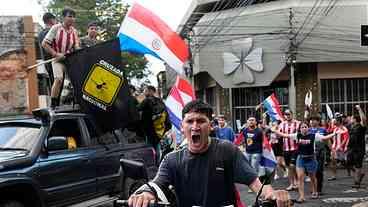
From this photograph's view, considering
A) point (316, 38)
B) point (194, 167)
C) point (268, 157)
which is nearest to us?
point (194, 167)

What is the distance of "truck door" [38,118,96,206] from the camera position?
712cm

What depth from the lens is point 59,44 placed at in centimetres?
901

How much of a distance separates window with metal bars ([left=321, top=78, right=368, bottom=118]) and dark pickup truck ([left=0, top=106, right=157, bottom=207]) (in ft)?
65.7

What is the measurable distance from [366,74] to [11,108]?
18.3 metres

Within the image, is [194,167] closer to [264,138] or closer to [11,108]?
[264,138]

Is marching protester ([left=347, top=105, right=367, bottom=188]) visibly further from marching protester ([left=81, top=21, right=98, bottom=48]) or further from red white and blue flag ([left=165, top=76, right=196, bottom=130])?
marching protester ([left=81, top=21, right=98, bottom=48])

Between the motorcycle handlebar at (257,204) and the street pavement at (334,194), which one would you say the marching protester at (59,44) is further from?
the motorcycle handlebar at (257,204)

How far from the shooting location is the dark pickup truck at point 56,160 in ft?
22.0

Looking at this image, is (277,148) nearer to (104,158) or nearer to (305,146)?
(305,146)

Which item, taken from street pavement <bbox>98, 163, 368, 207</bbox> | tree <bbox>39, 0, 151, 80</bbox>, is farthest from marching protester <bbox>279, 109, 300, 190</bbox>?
tree <bbox>39, 0, 151, 80</bbox>

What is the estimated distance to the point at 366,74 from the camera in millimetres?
27828

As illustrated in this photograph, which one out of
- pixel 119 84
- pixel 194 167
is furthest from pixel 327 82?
pixel 194 167

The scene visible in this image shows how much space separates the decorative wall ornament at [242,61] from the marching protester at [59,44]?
19.5m

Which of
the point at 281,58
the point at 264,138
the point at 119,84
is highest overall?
the point at 281,58
